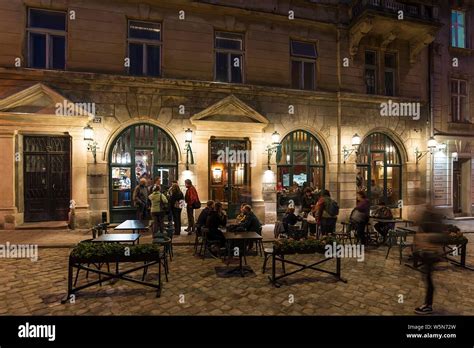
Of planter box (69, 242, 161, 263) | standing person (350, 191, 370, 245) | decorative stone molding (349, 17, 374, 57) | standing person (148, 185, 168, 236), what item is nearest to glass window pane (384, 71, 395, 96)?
decorative stone molding (349, 17, 374, 57)

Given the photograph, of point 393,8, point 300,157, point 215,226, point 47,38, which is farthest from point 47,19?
point 393,8

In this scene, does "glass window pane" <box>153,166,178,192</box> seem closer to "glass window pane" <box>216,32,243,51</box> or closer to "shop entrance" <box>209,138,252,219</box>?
"shop entrance" <box>209,138,252,219</box>

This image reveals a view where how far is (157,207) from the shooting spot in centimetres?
946

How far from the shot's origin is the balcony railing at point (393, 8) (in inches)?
489

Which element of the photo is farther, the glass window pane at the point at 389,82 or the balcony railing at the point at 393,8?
the glass window pane at the point at 389,82

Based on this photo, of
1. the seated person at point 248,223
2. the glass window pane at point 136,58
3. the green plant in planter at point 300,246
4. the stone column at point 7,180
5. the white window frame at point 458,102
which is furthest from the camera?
the white window frame at point 458,102

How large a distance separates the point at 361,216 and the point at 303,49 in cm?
857

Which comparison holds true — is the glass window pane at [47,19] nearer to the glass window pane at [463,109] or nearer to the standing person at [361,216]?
the standing person at [361,216]

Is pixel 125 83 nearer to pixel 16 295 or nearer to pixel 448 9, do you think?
pixel 16 295

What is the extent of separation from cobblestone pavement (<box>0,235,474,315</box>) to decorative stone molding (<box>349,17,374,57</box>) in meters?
10.4

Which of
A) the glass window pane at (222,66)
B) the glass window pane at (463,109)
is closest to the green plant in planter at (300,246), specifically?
the glass window pane at (222,66)

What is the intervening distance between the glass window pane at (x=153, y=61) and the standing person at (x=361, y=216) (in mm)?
9276

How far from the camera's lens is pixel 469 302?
17.0 feet

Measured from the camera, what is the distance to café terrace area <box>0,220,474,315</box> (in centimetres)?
488
